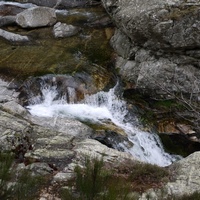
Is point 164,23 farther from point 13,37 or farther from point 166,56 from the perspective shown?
point 13,37

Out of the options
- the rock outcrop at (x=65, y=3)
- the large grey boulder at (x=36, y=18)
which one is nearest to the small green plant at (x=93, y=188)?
the large grey boulder at (x=36, y=18)

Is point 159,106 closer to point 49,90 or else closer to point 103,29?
point 49,90

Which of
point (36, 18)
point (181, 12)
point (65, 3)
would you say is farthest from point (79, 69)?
point (65, 3)

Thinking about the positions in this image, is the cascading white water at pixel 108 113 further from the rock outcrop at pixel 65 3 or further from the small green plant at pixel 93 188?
the rock outcrop at pixel 65 3

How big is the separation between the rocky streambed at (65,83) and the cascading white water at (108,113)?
0.17m

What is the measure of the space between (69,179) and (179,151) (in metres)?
5.12

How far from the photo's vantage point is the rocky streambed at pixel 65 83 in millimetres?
7969

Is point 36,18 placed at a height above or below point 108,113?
above

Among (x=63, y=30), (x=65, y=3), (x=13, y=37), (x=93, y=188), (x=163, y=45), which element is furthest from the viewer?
(x=65, y=3)

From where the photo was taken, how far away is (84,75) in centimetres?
1288

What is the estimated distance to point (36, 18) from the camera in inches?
645

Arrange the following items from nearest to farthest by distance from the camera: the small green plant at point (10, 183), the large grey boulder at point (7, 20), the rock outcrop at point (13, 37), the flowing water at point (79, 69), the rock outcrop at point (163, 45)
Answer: the small green plant at point (10, 183) → the flowing water at point (79, 69) → the rock outcrop at point (163, 45) → the rock outcrop at point (13, 37) → the large grey boulder at point (7, 20)

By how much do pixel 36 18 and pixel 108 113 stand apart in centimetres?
673

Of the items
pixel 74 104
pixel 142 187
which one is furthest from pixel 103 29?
pixel 142 187
